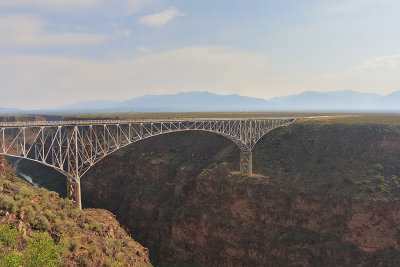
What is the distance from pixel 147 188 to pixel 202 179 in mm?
14498

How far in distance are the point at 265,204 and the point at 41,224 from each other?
35153 mm

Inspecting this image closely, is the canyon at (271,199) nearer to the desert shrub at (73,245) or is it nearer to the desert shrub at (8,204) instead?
the desert shrub at (73,245)

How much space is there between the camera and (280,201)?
45281 millimetres

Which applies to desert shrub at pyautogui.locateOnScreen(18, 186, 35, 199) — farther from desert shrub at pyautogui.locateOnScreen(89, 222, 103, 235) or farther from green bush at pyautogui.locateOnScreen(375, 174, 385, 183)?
green bush at pyautogui.locateOnScreen(375, 174, 385, 183)

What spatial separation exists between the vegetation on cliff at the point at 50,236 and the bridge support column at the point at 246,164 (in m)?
28.5

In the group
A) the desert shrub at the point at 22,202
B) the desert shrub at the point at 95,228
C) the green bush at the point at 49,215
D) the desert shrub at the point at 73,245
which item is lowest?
the desert shrub at the point at 95,228

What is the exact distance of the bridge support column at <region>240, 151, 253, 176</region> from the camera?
51.7 m

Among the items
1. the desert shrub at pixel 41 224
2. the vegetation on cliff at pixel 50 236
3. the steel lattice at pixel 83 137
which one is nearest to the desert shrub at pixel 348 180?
the steel lattice at pixel 83 137

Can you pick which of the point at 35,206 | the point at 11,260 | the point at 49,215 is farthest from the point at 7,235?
the point at 35,206

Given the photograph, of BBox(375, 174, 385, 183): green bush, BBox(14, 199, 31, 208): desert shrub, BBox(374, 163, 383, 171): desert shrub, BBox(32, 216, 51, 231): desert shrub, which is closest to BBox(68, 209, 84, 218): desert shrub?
BBox(14, 199, 31, 208): desert shrub

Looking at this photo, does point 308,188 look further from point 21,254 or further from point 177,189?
point 21,254

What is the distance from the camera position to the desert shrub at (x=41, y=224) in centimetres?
1943

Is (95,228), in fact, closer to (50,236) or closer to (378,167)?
(50,236)

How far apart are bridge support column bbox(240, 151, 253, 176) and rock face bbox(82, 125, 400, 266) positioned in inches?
86.0
